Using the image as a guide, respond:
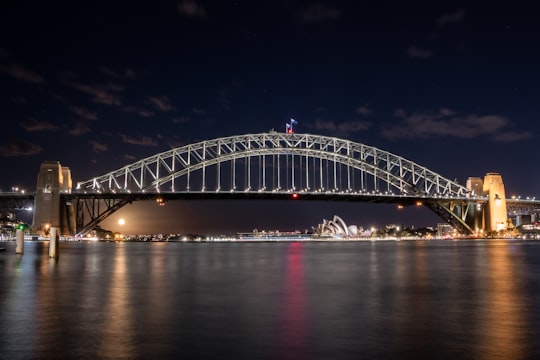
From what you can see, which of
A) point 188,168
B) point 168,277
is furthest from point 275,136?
point 168,277

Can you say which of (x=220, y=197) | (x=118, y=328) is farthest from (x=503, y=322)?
(x=220, y=197)

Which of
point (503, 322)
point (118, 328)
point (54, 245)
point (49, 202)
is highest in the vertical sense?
point (49, 202)

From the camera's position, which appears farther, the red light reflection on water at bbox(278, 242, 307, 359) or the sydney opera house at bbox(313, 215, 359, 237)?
the sydney opera house at bbox(313, 215, 359, 237)

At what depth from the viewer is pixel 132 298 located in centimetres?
1234

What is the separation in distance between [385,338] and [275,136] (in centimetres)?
7400

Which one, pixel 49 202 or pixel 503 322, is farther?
pixel 49 202

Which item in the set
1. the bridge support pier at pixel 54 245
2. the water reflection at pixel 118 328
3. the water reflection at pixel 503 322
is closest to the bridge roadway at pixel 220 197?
the bridge support pier at pixel 54 245

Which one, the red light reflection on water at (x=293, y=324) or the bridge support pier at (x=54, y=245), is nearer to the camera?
the red light reflection on water at (x=293, y=324)

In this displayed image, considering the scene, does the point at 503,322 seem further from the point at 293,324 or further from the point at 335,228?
the point at 335,228

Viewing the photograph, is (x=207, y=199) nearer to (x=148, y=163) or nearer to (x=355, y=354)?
(x=148, y=163)

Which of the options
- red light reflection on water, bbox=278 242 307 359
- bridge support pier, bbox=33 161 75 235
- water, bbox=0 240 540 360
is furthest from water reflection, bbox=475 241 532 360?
bridge support pier, bbox=33 161 75 235

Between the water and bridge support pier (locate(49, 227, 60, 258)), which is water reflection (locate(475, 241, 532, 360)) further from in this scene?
bridge support pier (locate(49, 227, 60, 258))

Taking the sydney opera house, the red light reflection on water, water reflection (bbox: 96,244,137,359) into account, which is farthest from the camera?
the sydney opera house

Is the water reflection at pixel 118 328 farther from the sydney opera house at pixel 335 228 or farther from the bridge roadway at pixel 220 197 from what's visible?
the sydney opera house at pixel 335 228
